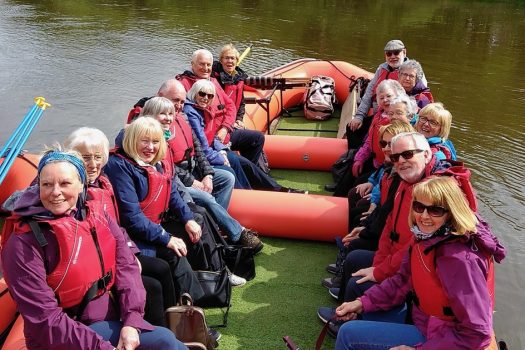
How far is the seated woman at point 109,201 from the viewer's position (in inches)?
89.7

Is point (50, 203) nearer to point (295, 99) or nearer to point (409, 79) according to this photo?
point (409, 79)

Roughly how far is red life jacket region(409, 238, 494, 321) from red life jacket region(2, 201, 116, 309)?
3.95ft

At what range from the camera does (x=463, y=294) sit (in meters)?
1.74

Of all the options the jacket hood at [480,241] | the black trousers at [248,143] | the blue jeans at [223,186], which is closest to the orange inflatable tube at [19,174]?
the blue jeans at [223,186]

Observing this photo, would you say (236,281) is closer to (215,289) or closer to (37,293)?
(215,289)

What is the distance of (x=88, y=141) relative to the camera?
228 centimetres

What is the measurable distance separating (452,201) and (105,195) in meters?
1.46

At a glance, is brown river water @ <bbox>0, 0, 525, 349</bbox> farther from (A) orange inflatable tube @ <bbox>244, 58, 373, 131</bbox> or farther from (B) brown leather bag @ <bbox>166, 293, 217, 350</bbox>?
(B) brown leather bag @ <bbox>166, 293, 217, 350</bbox>

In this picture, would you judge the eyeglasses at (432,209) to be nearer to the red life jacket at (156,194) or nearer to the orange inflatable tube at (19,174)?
the red life jacket at (156,194)

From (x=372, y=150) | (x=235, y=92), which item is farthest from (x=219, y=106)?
(x=372, y=150)

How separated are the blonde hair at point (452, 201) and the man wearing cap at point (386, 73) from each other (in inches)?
111

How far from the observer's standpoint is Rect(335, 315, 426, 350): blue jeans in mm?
2004

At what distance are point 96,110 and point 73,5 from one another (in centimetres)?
949

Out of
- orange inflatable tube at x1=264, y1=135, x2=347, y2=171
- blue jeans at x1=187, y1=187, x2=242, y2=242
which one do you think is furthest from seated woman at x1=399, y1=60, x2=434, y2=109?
blue jeans at x1=187, y1=187, x2=242, y2=242
